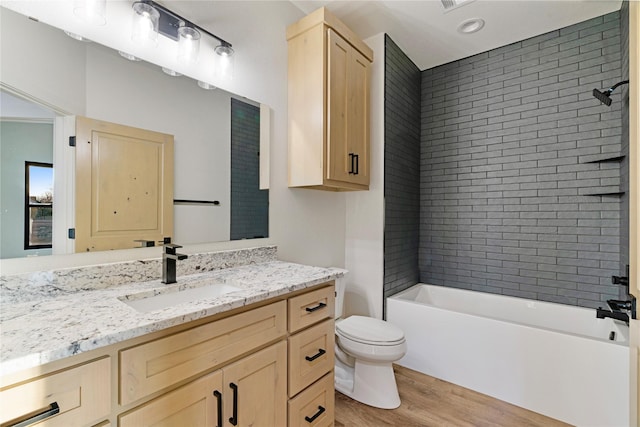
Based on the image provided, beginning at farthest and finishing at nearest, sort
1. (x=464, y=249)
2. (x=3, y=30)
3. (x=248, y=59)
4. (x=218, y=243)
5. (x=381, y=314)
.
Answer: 1. (x=464, y=249)
2. (x=381, y=314)
3. (x=248, y=59)
4. (x=218, y=243)
5. (x=3, y=30)

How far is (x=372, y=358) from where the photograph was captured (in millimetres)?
1898

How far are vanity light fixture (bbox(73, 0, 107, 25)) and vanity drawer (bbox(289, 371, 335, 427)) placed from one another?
6.00 ft

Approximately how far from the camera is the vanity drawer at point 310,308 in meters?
1.33

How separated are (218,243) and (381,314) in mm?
1592

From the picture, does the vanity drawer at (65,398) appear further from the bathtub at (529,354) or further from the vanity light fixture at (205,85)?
the bathtub at (529,354)

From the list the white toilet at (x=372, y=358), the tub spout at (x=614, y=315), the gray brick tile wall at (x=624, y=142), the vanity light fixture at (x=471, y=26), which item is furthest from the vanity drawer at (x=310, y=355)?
the vanity light fixture at (x=471, y=26)

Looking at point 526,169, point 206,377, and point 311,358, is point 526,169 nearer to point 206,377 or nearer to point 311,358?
point 311,358

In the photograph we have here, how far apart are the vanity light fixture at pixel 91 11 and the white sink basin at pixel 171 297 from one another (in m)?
1.14

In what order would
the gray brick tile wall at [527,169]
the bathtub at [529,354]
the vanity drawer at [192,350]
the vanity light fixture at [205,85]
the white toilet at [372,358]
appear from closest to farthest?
the vanity drawer at [192,350] < the vanity light fixture at [205,85] < the bathtub at [529,354] < the white toilet at [372,358] < the gray brick tile wall at [527,169]

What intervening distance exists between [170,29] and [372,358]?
85.7 inches

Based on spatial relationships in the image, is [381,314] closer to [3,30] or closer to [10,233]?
[10,233]

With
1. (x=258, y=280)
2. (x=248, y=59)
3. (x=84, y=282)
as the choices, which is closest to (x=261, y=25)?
(x=248, y=59)

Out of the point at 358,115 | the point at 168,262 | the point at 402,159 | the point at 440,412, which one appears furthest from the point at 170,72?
the point at 440,412

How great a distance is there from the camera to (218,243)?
168 centimetres
